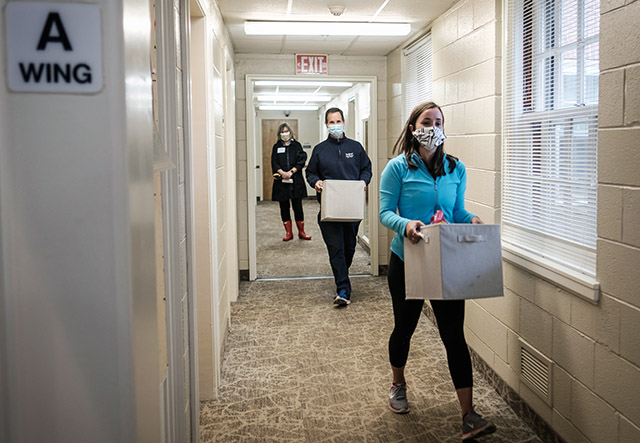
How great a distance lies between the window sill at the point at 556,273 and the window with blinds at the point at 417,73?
6.73 feet

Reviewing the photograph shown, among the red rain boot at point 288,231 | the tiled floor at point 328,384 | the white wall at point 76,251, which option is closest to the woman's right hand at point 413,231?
the tiled floor at point 328,384

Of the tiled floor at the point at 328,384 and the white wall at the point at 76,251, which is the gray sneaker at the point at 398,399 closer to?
the tiled floor at the point at 328,384

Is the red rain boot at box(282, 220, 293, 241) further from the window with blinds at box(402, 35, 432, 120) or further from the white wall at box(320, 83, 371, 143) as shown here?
the window with blinds at box(402, 35, 432, 120)

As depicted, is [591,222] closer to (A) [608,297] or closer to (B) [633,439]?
(A) [608,297]

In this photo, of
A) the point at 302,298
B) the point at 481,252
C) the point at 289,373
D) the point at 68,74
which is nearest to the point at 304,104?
the point at 302,298

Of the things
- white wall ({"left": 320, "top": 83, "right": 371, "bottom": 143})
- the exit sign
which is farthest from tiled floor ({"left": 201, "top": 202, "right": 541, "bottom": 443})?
white wall ({"left": 320, "top": 83, "right": 371, "bottom": 143})

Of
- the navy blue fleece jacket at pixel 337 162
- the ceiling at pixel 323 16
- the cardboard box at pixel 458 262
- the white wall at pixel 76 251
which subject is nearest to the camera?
the white wall at pixel 76 251

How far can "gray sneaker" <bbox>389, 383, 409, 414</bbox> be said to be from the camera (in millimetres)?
2902

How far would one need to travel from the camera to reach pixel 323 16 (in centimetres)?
439

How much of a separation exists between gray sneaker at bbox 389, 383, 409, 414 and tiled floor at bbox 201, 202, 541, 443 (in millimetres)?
32

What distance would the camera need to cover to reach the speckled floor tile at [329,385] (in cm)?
272

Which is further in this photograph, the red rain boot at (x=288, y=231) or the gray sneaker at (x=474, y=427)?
the red rain boot at (x=288, y=231)

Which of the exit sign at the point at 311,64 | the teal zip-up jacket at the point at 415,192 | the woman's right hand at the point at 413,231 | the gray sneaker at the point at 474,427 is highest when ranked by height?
the exit sign at the point at 311,64

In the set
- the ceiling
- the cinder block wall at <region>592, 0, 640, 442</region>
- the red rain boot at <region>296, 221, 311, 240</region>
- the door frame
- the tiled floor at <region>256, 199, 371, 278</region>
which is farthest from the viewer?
the red rain boot at <region>296, 221, 311, 240</region>
